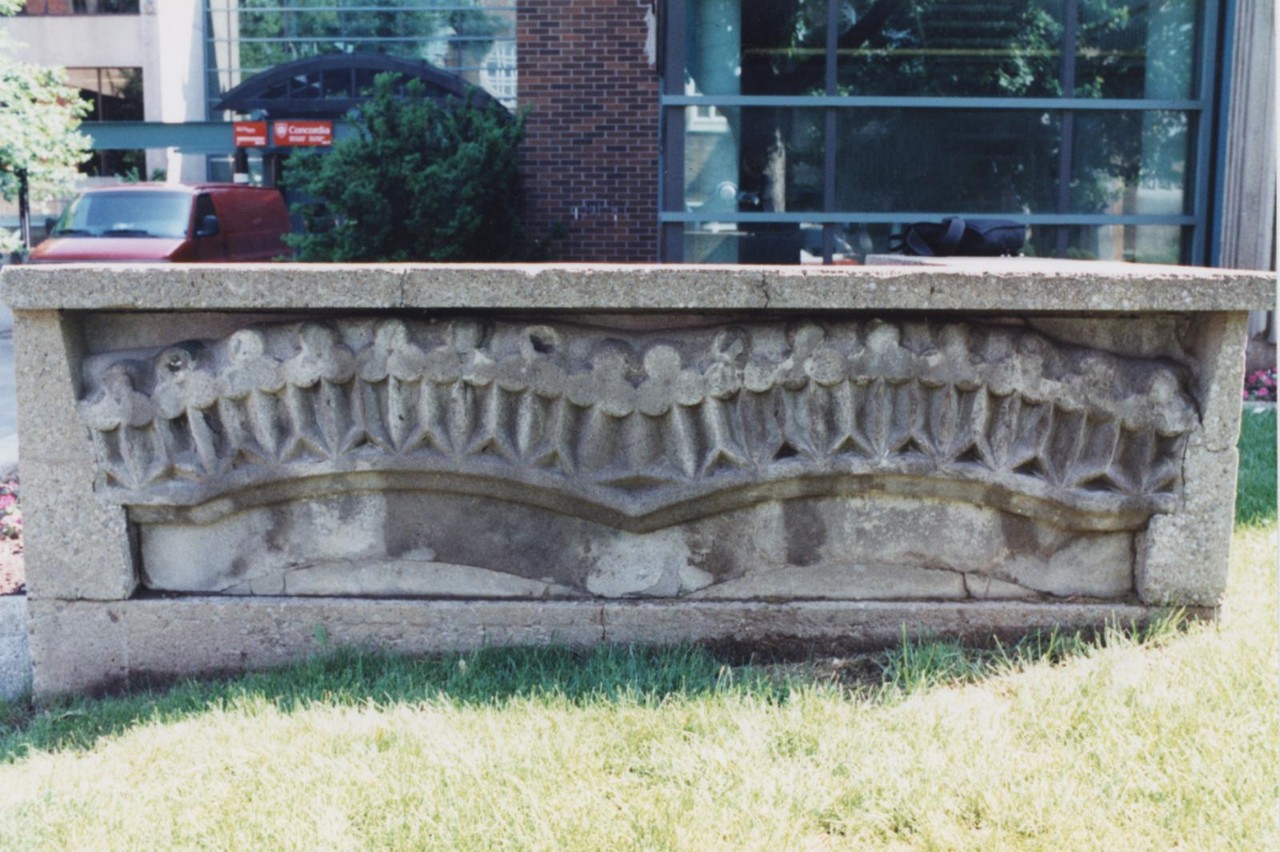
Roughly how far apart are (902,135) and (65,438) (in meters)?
8.95

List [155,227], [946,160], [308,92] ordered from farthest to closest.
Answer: [308,92] → [155,227] → [946,160]

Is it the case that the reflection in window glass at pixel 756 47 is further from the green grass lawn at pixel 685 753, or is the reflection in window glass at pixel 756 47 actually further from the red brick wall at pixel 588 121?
the green grass lawn at pixel 685 753

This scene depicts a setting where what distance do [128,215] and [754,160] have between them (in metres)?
9.77

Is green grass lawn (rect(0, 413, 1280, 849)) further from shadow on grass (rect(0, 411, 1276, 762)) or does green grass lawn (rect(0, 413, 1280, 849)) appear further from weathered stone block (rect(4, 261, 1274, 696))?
weathered stone block (rect(4, 261, 1274, 696))

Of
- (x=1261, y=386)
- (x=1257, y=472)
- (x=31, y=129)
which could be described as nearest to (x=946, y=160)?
(x=1261, y=386)

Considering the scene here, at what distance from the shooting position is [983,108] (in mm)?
11391

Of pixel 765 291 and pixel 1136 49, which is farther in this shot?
pixel 1136 49

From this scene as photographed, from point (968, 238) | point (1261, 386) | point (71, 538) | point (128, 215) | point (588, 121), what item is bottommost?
point (1261, 386)

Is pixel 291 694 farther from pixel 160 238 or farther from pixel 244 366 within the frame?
pixel 160 238

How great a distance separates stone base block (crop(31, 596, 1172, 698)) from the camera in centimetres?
392

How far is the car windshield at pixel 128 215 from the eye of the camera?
17.1m

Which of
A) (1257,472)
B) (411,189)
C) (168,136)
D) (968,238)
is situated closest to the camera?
(1257,472)

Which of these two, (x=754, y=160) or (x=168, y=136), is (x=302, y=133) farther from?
(x=754, y=160)

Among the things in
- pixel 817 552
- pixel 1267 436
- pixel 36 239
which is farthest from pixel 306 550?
pixel 36 239
